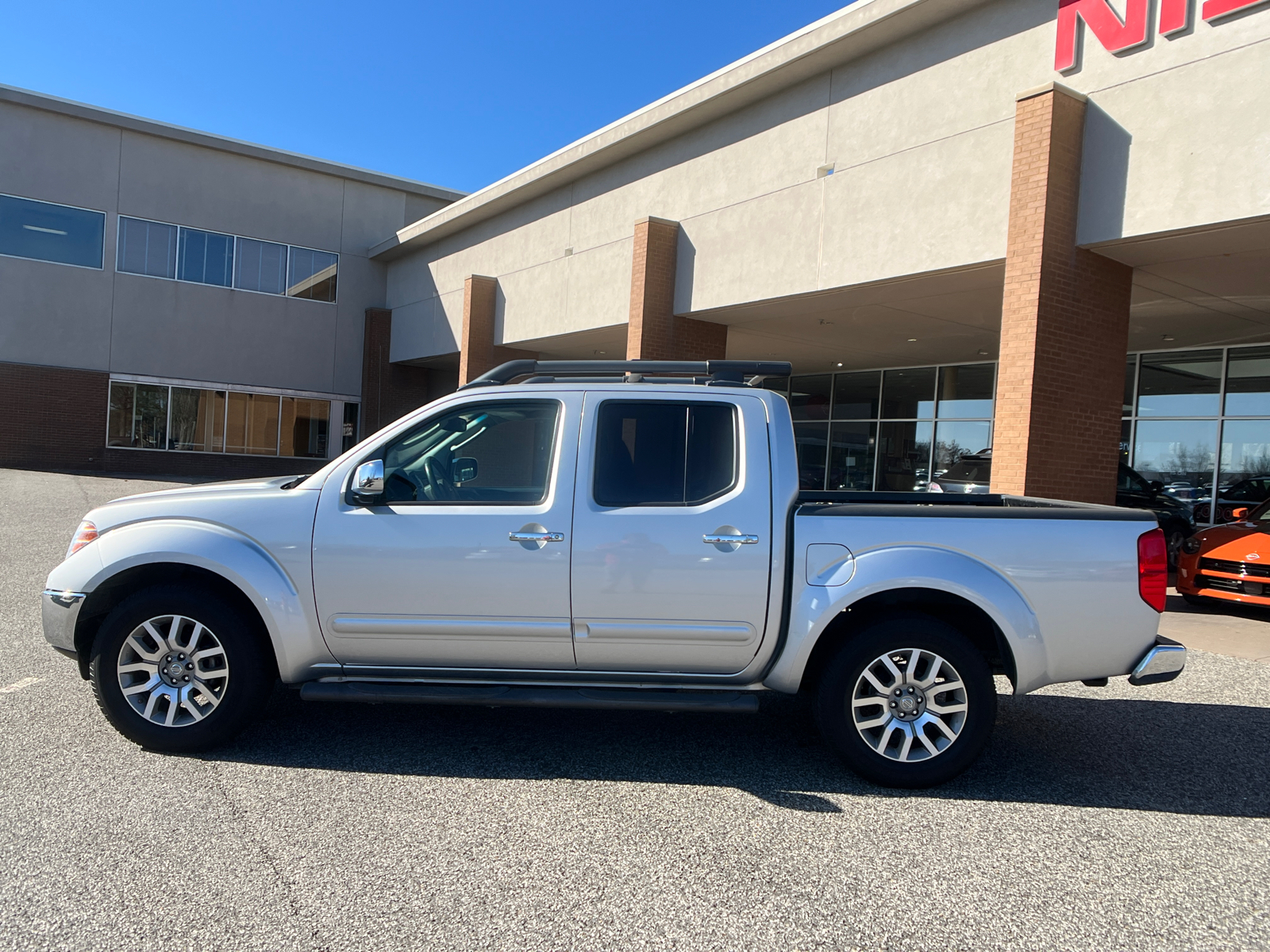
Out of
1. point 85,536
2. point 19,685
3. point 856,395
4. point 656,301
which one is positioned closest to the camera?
point 85,536

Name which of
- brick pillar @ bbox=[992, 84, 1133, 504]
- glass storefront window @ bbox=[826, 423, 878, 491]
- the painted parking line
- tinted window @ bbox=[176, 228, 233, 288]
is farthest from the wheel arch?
tinted window @ bbox=[176, 228, 233, 288]

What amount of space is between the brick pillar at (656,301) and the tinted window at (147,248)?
55.7ft

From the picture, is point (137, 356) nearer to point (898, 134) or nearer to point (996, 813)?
point (898, 134)

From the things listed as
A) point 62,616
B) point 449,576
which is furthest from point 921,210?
point 62,616

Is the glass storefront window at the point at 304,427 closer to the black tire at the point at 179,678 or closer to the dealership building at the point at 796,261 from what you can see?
the dealership building at the point at 796,261

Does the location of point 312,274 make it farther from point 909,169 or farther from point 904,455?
point 909,169

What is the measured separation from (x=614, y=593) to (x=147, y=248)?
2648cm

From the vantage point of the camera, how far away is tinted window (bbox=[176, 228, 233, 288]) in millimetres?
25828

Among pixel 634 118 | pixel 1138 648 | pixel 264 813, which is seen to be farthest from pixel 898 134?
pixel 264 813

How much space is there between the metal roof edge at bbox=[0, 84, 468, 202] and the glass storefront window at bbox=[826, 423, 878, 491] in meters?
16.1

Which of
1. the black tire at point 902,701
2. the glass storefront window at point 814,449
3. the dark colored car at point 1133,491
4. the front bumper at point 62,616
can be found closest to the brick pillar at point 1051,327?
the dark colored car at point 1133,491

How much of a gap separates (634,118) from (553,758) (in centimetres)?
1447

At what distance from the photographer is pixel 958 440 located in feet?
64.0

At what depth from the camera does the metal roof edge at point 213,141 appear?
2366 centimetres
